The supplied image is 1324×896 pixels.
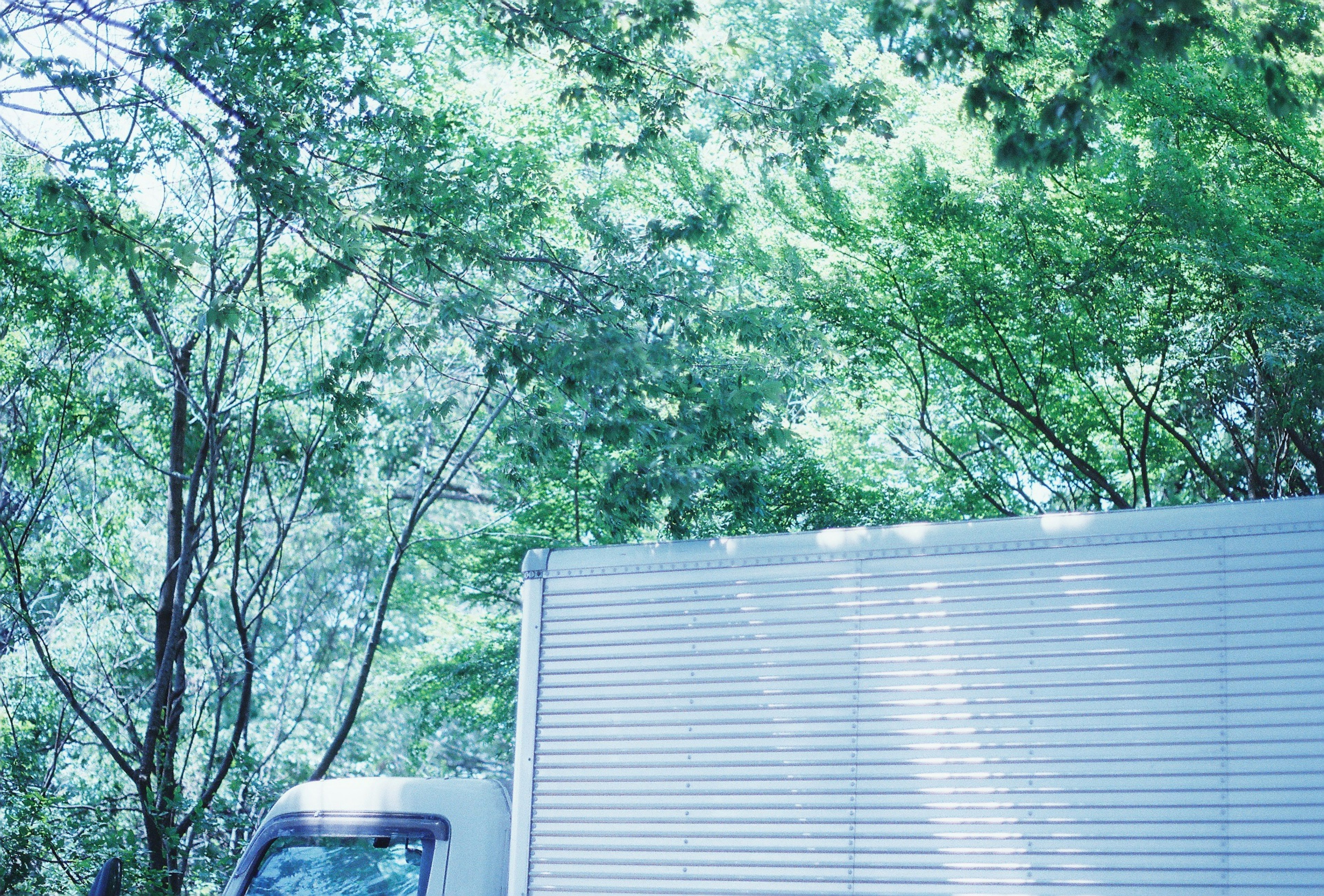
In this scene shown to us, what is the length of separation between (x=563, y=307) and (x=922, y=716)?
5.18m

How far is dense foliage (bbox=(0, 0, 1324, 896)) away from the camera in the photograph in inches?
342

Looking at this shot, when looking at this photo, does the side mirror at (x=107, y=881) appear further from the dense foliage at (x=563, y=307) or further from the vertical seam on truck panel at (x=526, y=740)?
the dense foliage at (x=563, y=307)

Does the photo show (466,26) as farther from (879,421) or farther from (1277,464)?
(1277,464)

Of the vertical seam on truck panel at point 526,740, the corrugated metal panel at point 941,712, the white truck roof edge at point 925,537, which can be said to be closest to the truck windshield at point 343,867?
the vertical seam on truck panel at point 526,740

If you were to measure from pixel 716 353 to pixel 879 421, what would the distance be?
3955mm

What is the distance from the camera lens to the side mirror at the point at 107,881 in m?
5.53

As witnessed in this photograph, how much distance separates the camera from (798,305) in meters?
12.5

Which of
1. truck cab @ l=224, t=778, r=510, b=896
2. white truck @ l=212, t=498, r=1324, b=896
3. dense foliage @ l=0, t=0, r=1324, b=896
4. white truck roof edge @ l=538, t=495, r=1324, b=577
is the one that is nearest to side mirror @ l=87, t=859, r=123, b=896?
truck cab @ l=224, t=778, r=510, b=896

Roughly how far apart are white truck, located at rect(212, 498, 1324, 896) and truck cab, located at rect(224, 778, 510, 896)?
0.02m

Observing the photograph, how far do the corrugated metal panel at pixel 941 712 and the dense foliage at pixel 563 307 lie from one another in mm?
2550

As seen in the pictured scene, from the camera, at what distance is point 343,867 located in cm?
577

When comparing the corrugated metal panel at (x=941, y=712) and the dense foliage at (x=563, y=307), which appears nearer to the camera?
the corrugated metal panel at (x=941, y=712)

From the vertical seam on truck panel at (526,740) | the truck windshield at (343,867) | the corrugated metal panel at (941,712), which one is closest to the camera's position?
the corrugated metal panel at (941,712)

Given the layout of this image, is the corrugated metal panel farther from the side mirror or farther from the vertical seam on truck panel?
the side mirror
